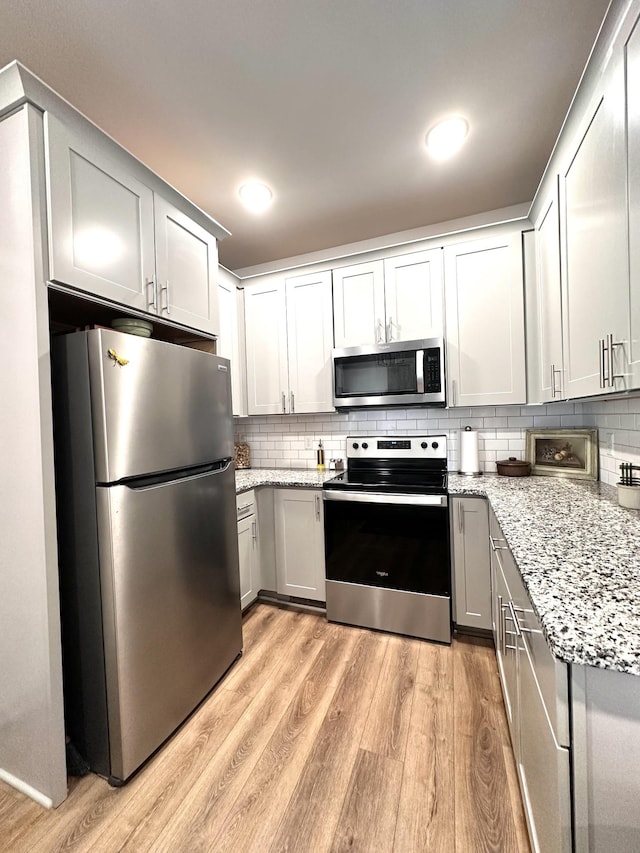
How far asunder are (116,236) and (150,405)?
687mm

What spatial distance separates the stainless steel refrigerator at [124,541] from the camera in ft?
4.17

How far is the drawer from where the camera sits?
2350 millimetres

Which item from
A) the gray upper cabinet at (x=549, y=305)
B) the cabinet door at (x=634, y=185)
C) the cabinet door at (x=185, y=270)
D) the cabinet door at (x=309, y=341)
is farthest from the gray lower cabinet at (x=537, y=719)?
the cabinet door at (x=185, y=270)

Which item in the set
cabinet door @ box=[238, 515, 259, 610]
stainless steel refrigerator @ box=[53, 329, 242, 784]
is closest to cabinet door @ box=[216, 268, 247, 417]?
cabinet door @ box=[238, 515, 259, 610]

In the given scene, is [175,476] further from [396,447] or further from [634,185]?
[634,185]

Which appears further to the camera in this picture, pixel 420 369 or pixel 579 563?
pixel 420 369

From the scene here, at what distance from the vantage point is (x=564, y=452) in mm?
2246

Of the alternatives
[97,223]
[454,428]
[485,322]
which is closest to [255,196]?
[97,223]

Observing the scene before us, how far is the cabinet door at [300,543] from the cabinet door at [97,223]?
1485 millimetres

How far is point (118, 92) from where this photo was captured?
4.75 feet

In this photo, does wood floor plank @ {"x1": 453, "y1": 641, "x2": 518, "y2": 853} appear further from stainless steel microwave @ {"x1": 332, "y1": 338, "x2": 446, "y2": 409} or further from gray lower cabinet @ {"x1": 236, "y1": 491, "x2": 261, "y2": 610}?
stainless steel microwave @ {"x1": 332, "y1": 338, "x2": 446, "y2": 409}

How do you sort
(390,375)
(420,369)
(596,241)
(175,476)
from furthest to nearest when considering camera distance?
1. (390,375)
2. (420,369)
3. (175,476)
4. (596,241)

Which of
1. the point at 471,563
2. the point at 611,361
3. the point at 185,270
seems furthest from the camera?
the point at 471,563

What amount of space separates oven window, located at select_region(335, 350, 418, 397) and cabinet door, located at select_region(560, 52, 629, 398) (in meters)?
0.92
